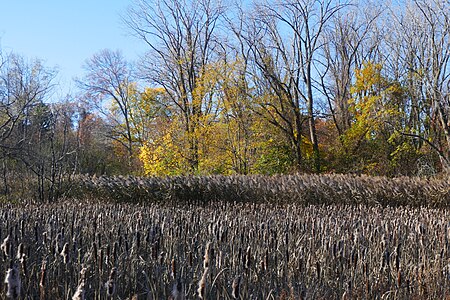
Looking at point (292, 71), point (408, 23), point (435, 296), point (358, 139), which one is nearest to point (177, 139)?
point (292, 71)

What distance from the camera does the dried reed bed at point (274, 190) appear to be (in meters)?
11.1

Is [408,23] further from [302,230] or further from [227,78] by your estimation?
[302,230]

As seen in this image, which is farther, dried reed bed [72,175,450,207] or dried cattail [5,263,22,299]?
dried reed bed [72,175,450,207]

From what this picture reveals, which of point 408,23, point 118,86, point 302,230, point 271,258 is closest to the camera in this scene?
point 271,258

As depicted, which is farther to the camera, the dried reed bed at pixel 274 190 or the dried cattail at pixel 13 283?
the dried reed bed at pixel 274 190

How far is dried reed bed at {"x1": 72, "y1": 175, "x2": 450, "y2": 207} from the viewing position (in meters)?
11.1

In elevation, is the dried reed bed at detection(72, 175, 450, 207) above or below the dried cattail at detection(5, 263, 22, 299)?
above

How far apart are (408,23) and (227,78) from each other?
31.5 ft

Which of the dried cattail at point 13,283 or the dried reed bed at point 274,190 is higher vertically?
the dried reed bed at point 274,190

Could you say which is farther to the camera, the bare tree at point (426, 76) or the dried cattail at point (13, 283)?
the bare tree at point (426, 76)

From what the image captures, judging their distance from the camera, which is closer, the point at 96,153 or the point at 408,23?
the point at 408,23

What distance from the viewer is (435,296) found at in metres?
3.57

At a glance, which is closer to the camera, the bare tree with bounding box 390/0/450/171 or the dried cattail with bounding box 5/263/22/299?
the dried cattail with bounding box 5/263/22/299

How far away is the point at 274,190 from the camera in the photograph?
11.2m
